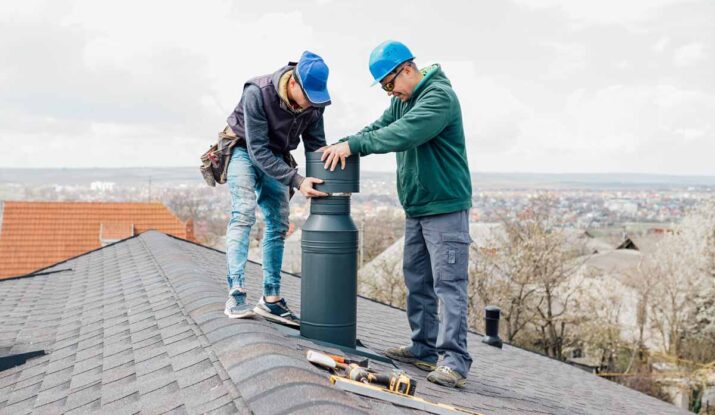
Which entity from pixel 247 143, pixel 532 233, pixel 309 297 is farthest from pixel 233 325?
pixel 532 233

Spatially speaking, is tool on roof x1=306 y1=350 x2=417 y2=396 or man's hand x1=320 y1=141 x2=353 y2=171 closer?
tool on roof x1=306 y1=350 x2=417 y2=396

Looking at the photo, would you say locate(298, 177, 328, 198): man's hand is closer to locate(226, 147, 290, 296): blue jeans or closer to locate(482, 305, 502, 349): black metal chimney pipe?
locate(226, 147, 290, 296): blue jeans

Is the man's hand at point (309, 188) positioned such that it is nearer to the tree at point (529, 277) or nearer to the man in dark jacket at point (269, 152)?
the man in dark jacket at point (269, 152)

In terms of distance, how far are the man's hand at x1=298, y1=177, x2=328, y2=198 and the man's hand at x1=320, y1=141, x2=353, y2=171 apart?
0.38 ft

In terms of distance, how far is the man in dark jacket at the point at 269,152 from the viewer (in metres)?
3.56

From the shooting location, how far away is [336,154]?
3.49 metres

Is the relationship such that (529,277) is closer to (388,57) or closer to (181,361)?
(388,57)

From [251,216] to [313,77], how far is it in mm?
949

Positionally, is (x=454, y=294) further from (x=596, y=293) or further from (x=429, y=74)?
(x=596, y=293)

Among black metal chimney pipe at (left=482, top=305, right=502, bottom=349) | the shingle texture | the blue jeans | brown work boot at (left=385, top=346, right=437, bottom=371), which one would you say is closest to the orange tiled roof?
the shingle texture

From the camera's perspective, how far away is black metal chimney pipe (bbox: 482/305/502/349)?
8258 mm

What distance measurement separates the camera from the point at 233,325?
3.26 metres

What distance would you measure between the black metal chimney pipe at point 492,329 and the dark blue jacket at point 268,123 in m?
5.40

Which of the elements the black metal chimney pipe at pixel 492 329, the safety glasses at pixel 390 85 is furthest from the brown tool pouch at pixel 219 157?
the black metal chimney pipe at pixel 492 329
